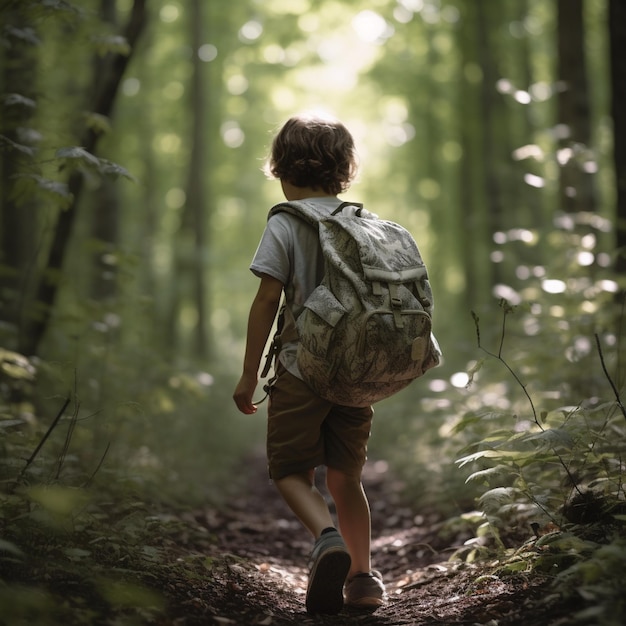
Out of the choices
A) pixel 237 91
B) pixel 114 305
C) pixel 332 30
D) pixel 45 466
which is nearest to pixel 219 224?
pixel 237 91

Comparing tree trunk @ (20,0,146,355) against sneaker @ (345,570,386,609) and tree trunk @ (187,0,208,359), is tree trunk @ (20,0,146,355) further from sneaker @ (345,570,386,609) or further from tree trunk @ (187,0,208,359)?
tree trunk @ (187,0,208,359)

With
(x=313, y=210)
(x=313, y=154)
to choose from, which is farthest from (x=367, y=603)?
(x=313, y=154)

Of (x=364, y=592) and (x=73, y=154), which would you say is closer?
(x=364, y=592)

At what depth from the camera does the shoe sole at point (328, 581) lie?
114 inches

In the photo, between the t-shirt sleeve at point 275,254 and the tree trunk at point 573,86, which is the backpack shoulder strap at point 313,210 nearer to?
the t-shirt sleeve at point 275,254

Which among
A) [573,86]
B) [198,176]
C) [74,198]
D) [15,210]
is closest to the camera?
[74,198]

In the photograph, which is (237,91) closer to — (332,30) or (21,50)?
(332,30)

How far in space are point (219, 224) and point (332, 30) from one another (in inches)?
321

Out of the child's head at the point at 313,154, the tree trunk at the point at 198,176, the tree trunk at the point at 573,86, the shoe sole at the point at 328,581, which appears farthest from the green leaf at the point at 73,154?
the tree trunk at the point at 198,176

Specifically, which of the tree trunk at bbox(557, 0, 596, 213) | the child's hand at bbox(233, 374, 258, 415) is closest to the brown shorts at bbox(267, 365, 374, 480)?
the child's hand at bbox(233, 374, 258, 415)

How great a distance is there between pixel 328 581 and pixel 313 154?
6.08 feet

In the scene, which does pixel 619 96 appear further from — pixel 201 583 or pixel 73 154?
pixel 201 583

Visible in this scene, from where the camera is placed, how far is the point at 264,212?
24.0 m

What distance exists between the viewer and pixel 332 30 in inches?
616
